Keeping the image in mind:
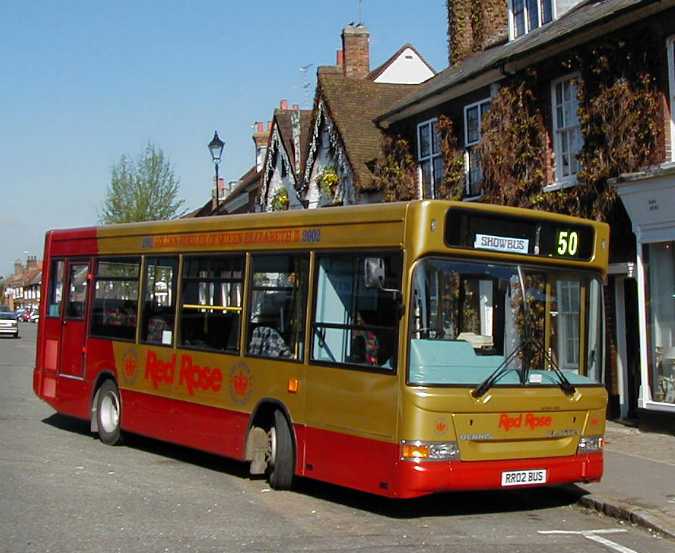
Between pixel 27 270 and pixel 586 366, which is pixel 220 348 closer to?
pixel 586 366

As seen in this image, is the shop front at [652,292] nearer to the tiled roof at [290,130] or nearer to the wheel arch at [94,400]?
the wheel arch at [94,400]

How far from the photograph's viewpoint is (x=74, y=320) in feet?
49.1

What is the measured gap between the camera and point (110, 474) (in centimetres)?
1157

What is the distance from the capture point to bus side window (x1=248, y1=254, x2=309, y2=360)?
10.4 m

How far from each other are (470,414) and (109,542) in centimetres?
316

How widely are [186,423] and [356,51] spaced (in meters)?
26.5

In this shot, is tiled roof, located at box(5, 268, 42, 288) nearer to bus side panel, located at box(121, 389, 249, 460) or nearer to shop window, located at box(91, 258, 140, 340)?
shop window, located at box(91, 258, 140, 340)

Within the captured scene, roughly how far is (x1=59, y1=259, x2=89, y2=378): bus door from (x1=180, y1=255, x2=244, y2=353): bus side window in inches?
115

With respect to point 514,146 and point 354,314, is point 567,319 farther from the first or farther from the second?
point 514,146

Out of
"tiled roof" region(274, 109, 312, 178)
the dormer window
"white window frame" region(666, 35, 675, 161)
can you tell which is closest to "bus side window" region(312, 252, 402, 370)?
"white window frame" region(666, 35, 675, 161)

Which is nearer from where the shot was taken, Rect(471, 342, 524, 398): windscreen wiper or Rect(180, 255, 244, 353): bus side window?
Rect(471, 342, 524, 398): windscreen wiper

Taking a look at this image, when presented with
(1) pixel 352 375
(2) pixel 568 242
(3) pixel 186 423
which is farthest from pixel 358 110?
(1) pixel 352 375

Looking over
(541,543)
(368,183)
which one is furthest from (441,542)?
(368,183)

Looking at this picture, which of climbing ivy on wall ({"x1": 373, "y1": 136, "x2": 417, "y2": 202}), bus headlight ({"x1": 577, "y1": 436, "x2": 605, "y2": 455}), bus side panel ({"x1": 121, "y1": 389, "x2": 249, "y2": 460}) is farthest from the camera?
climbing ivy on wall ({"x1": 373, "y1": 136, "x2": 417, "y2": 202})
